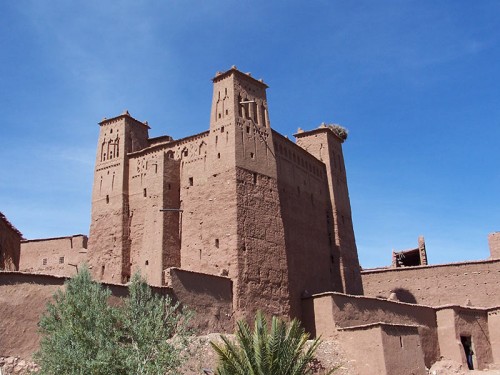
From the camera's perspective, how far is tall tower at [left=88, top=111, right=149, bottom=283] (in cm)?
2914

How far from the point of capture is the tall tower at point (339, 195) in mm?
32844

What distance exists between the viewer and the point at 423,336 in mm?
27359

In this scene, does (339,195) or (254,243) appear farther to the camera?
(339,195)

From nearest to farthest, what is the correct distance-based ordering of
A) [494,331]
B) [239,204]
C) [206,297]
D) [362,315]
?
[206,297], [239,204], [362,315], [494,331]

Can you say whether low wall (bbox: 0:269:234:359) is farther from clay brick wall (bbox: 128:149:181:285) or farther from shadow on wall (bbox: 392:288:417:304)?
→ shadow on wall (bbox: 392:288:417:304)

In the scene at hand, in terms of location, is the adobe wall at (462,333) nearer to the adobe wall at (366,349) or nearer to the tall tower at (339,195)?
the tall tower at (339,195)

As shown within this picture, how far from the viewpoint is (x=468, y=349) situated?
28.0 m

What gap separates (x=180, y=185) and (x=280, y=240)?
558 centimetres

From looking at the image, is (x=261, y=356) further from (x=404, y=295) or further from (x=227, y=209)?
(x=404, y=295)

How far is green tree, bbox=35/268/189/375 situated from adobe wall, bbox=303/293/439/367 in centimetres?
992

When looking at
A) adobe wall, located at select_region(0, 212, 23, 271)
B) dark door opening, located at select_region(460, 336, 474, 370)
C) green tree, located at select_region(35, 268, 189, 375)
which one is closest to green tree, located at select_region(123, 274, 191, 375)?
green tree, located at select_region(35, 268, 189, 375)

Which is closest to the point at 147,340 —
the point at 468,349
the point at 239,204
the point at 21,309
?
the point at 21,309

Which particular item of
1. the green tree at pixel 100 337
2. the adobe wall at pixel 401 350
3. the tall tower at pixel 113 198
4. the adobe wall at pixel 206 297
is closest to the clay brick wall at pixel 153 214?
the tall tower at pixel 113 198

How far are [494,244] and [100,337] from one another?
27.2 m
